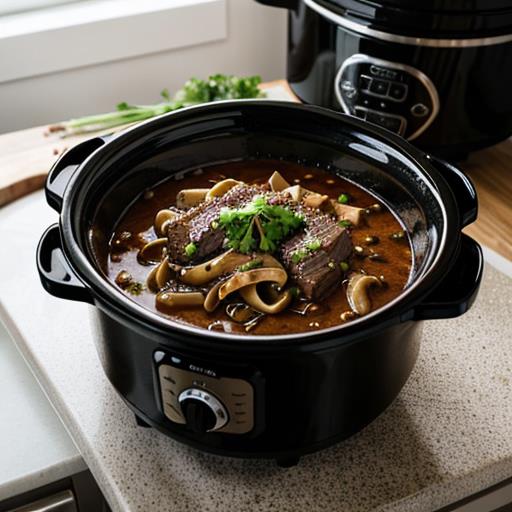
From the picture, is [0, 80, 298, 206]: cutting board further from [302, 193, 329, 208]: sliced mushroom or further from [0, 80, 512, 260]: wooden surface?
[302, 193, 329, 208]: sliced mushroom

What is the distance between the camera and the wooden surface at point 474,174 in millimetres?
1694

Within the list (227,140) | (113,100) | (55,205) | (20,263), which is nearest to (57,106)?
(113,100)

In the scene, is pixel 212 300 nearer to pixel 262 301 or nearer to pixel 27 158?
pixel 262 301

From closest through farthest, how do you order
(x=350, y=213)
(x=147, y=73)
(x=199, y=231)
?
1. (x=199, y=231)
2. (x=350, y=213)
3. (x=147, y=73)

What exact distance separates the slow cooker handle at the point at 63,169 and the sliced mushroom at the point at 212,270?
211 millimetres

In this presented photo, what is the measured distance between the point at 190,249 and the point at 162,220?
0.13 m

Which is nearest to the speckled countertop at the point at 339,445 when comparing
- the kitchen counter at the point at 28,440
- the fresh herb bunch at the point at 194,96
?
the kitchen counter at the point at 28,440

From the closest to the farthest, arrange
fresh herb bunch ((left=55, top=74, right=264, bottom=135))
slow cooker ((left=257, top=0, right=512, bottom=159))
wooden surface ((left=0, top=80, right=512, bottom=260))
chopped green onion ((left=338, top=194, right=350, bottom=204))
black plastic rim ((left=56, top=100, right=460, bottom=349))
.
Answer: black plastic rim ((left=56, top=100, right=460, bottom=349))
chopped green onion ((left=338, top=194, right=350, bottom=204))
slow cooker ((left=257, top=0, right=512, bottom=159))
wooden surface ((left=0, top=80, right=512, bottom=260))
fresh herb bunch ((left=55, top=74, right=264, bottom=135))

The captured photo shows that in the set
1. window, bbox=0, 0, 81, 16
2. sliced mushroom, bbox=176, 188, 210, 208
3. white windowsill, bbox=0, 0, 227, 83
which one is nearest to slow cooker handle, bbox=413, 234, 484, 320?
sliced mushroom, bbox=176, 188, 210, 208

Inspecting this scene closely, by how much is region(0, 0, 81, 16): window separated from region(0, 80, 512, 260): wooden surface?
1.49 feet

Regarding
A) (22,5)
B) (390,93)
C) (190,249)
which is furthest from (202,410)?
(22,5)

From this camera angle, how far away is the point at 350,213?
1.30 metres

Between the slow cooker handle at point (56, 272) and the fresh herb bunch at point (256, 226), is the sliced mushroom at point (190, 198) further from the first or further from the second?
the slow cooker handle at point (56, 272)

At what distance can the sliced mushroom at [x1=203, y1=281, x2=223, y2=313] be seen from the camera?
112cm
